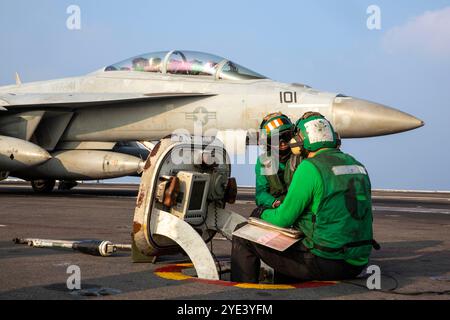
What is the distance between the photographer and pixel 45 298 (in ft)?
14.1

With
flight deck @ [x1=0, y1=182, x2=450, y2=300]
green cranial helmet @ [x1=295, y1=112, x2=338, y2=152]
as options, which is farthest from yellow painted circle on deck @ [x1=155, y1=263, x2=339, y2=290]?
green cranial helmet @ [x1=295, y1=112, x2=338, y2=152]

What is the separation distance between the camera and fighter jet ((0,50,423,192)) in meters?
15.1

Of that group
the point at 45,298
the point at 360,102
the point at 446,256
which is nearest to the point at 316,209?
the point at 45,298

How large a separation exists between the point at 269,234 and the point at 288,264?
11.2 inches

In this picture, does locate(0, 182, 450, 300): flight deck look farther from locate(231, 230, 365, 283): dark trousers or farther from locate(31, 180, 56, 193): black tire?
locate(31, 180, 56, 193): black tire

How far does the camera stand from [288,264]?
4.98 meters

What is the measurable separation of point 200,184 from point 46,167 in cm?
1281

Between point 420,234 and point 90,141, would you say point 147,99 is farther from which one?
point 420,234

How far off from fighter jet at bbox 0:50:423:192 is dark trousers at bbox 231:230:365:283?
987cm

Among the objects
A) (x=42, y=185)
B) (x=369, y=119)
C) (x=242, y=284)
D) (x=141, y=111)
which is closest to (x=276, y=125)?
(x=242, y=284)

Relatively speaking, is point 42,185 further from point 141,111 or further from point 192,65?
point 192,65

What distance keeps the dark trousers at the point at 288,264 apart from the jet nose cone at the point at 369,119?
970cm

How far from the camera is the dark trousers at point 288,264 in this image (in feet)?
16.2
